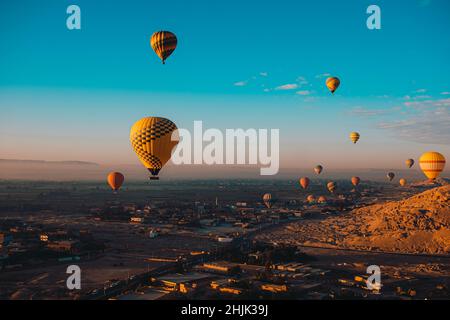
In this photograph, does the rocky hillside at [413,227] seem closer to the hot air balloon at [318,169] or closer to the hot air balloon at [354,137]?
the hot air balloon at [354,137]

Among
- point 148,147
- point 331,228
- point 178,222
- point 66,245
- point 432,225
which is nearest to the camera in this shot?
point 148,147

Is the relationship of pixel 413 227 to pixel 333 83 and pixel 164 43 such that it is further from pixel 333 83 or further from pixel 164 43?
pixel 164 43

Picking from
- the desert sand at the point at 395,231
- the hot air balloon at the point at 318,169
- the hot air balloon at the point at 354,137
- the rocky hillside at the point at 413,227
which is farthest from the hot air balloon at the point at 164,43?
the hot air balloon at the point at 318,169

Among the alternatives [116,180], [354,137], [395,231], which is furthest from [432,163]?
[116,180]

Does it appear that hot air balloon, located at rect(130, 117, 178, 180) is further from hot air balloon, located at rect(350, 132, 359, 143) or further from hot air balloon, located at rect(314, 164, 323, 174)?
hot air balloon, located at rect(314, 164, 323, 174)

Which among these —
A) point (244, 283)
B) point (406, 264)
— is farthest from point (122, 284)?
point (406, 264)
